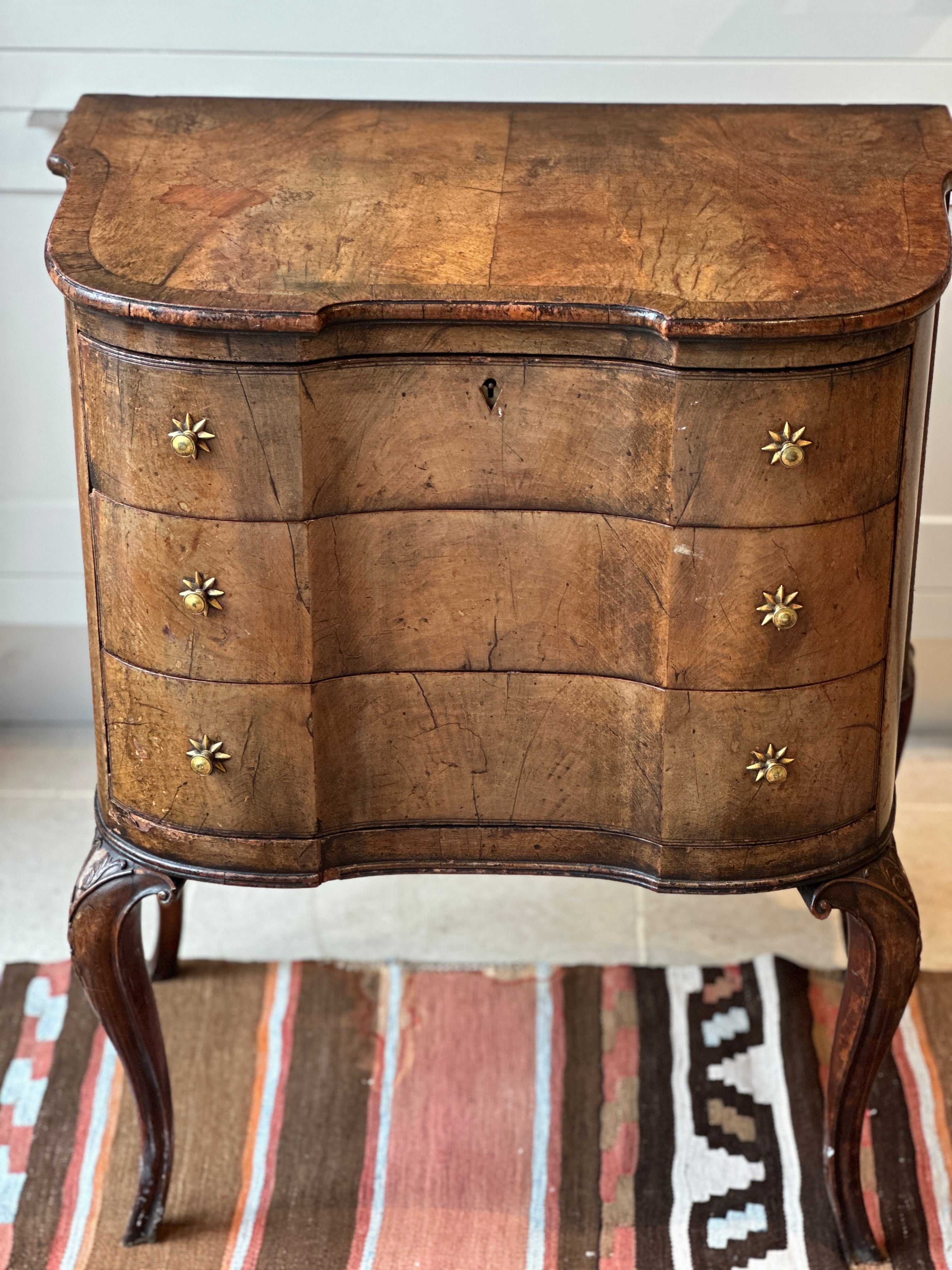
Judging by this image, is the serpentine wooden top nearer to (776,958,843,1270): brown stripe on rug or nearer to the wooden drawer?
the wooden drawer

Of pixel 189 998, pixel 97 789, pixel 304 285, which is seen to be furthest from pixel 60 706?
pixel 304 285

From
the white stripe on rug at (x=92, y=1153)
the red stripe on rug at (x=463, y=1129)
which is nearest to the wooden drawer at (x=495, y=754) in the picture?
the white stripe on rug at (x=92, y=1153)

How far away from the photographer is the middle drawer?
1.30 meters

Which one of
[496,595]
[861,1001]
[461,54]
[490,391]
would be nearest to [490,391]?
[490,391]

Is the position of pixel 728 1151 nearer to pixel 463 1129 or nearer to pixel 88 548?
pixel 463 1129

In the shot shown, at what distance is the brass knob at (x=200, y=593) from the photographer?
132cm

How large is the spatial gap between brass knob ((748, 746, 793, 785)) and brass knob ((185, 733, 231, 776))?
48 centimetres

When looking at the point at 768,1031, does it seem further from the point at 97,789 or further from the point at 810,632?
the point at 97,789

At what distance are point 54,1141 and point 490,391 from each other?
1076 mm

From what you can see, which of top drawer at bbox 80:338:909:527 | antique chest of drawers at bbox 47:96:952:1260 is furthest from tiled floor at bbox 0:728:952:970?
top drawer at bbox 80:338:909:527

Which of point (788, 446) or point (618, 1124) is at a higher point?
point (788, 446)

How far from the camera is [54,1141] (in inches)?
70.7

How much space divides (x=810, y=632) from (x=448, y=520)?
1.08 feet

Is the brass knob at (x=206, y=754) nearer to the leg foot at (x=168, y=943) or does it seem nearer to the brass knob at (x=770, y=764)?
the brass knob at (x=770, y=764)
